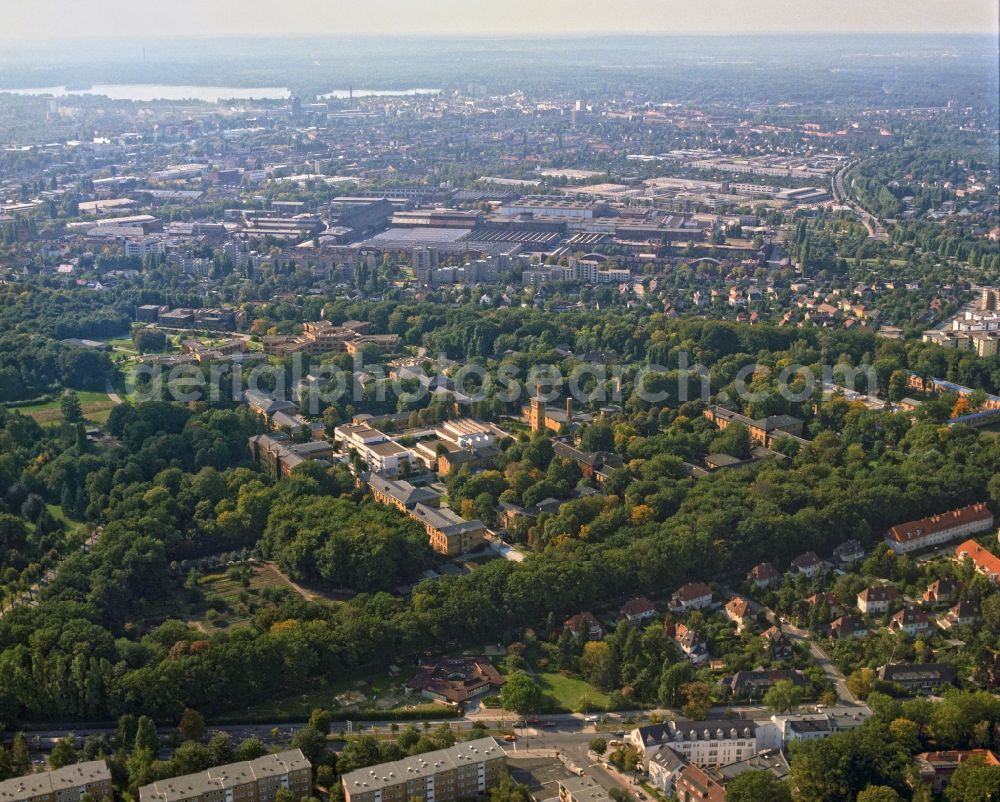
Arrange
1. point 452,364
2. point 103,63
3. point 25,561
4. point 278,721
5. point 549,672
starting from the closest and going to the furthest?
point 278,721
point 549,672
point 25,561
point 452,364
point 103,63

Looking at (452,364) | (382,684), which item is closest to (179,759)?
(382,684)

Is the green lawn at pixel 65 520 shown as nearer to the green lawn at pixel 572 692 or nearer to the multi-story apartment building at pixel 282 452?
the multi-story apartment building at pixel 282 452

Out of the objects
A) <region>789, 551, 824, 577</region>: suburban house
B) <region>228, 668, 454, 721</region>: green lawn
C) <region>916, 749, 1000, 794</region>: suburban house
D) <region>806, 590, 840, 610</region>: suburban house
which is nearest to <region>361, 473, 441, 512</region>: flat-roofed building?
<region>228, 668, 454, 721</region>: green lawn

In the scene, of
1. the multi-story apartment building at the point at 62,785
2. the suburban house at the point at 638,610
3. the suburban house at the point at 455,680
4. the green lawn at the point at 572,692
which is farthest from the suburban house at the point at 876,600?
the multi-story apartment building at the point at 62,785

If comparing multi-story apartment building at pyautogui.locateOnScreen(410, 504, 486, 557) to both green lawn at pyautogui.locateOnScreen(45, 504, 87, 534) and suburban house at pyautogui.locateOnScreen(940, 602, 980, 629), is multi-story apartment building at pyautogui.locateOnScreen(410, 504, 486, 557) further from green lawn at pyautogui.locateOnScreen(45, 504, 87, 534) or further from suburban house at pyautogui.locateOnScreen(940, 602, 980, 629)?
suburban house at pyautogui.locateOnScreen(940, 602, 980, 629)

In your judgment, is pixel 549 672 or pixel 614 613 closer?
pixel 549 672

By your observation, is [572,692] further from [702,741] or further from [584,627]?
[702,741]

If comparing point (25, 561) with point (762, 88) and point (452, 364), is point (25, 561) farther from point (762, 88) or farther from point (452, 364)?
point (762, 88)
